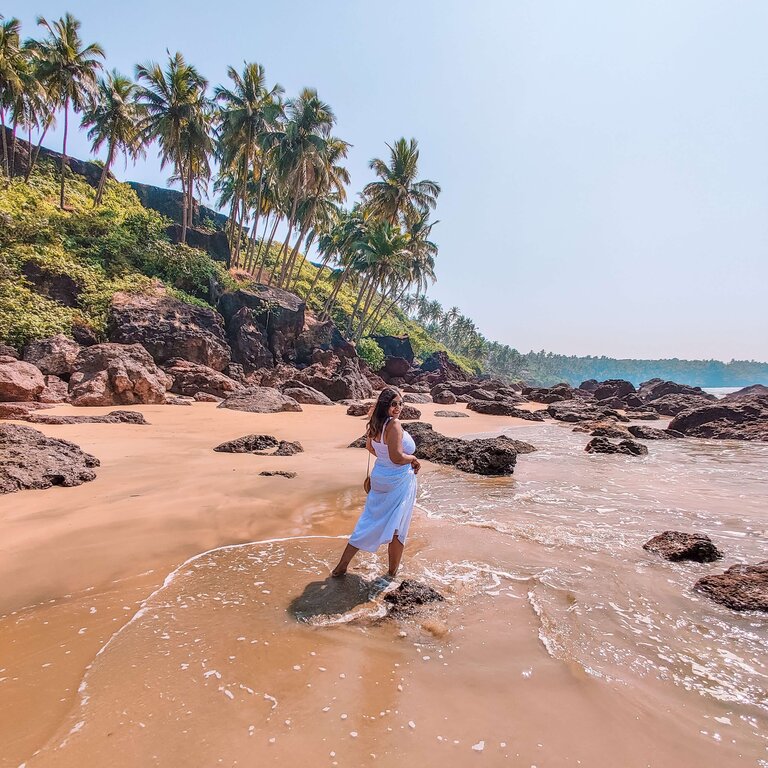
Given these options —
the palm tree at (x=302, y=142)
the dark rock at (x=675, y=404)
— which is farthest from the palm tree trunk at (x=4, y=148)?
the dark rock at (x=675, y=404)

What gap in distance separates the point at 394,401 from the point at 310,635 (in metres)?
1.84

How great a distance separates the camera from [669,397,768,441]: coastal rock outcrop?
15516 millimetres

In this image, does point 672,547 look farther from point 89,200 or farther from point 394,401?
point 89,200

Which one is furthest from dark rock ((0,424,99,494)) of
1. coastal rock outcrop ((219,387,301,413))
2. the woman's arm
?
coastal rock outcrop ((219,387,301,413))

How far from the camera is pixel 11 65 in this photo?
2506cm

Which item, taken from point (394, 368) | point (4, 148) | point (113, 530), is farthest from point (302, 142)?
point (113, 530)

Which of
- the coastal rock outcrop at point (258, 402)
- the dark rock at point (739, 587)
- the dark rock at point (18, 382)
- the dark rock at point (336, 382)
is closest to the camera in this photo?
the dark rock at point (739, 587)

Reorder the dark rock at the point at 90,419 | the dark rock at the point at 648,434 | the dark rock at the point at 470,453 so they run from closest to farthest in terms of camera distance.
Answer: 1. the dark rock at the point at 470,453
2. the dark rock at the point at 90,419
3. the dark rock at the point at 648,434

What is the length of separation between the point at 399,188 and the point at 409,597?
116ft

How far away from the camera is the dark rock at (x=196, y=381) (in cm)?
1636

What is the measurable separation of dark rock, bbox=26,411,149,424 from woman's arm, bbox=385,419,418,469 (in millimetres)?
8967

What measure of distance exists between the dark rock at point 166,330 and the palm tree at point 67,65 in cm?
1663

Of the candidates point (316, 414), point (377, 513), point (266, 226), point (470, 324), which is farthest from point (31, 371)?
point (470, 324)

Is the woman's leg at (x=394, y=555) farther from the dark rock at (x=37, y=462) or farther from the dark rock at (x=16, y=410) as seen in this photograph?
the dark rock at (x=16, y=410)
